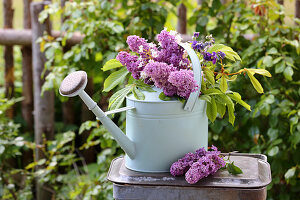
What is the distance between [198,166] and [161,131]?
157mm

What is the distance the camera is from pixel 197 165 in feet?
4.36

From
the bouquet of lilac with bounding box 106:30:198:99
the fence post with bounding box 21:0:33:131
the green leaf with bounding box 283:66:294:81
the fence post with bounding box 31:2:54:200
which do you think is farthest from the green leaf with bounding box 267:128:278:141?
the fence post with bounding box 21:0:33:131

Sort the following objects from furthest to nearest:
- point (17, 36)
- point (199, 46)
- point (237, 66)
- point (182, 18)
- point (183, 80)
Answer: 1. point (17, 36)
2. point (182, 18)
3. point (237, 66)
4. point (199, 46)
5. point (183, 80)

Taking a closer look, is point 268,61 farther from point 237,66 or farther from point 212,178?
point 212,178

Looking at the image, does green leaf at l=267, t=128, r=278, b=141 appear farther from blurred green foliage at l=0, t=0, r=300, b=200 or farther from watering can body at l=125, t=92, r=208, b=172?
watering can body at l=125, t=92, r=208, b=172

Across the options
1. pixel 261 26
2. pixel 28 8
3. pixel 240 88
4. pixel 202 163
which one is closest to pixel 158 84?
pixel 202 163

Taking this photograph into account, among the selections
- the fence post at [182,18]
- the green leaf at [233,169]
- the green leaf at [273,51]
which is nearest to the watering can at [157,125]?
the green leaf at [233,169]

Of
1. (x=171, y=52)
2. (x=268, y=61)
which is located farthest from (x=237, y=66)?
(x=171, y=52)

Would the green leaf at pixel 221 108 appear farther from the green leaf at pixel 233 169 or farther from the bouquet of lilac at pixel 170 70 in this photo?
the green leaf at pixel 233 169

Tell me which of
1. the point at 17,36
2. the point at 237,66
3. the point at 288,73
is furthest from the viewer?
the point at 17,36

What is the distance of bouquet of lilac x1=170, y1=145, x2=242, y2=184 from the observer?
1.31 m

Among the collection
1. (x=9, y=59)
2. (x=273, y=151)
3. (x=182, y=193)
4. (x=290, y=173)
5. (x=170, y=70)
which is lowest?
(x=290, y=173)

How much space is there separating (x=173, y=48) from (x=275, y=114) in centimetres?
98

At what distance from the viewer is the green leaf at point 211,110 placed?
1.44 m
